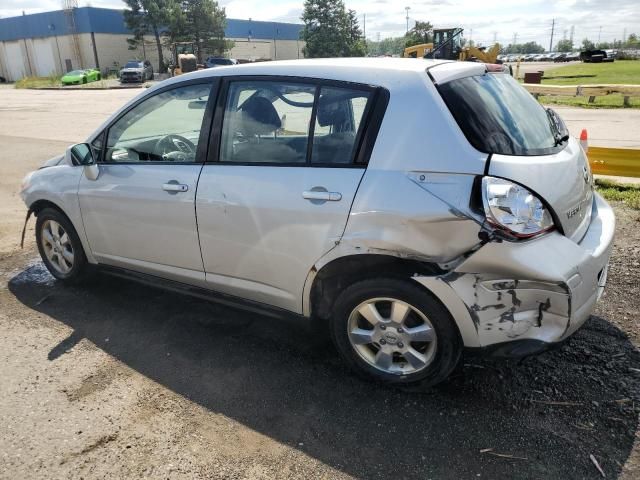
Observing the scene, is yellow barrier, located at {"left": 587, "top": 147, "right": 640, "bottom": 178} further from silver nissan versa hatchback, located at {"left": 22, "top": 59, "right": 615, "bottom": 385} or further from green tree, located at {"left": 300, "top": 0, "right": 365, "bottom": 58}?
green tree, located at {"left": 300, "top": 0, "right": 365, "bottom": 58}

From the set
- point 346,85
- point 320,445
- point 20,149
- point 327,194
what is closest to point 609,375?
point 320,445

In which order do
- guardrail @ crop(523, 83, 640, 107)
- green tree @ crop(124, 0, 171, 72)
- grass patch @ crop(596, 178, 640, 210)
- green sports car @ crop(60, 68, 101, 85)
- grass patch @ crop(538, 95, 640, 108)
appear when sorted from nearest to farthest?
grass patch @ crop(596, 178, 640, 210) < guardrail @ crop(523, 83, 640, 107) < grass patch @ crop(538, 95, 640, 108) < green sports car @ crop(60, 68, 101, 85) < green tree @ crop(124, 0, 171, 72)

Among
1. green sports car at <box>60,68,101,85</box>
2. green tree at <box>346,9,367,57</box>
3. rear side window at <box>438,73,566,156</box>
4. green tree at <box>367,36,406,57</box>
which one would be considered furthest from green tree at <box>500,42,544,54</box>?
rear side window at <box>438,73,566,156</box>

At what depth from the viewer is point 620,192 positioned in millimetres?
6605

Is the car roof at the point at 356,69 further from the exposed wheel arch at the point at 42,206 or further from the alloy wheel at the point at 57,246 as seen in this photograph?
the alloy wheel at the point at 57,246

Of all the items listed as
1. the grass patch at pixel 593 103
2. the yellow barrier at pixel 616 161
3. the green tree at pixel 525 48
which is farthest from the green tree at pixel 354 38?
the green tree at pixel 525 48

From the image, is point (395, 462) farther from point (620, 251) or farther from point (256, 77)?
point (620, 251)

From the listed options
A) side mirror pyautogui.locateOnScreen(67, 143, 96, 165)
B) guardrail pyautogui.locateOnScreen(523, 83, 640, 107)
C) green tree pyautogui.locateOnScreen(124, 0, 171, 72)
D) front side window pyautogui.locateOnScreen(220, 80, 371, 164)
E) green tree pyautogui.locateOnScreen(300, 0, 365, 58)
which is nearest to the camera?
front side window pyautogui.locateOnScreen(220, 80, 371, 164)

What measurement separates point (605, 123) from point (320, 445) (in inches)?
581

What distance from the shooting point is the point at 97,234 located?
4.01m

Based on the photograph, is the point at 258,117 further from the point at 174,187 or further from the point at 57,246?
the point at 57,246

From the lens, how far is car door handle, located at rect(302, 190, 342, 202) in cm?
277

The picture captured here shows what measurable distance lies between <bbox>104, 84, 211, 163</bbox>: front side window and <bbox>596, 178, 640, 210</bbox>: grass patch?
5115 mm

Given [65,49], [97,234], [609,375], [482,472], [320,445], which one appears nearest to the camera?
[482,472]
